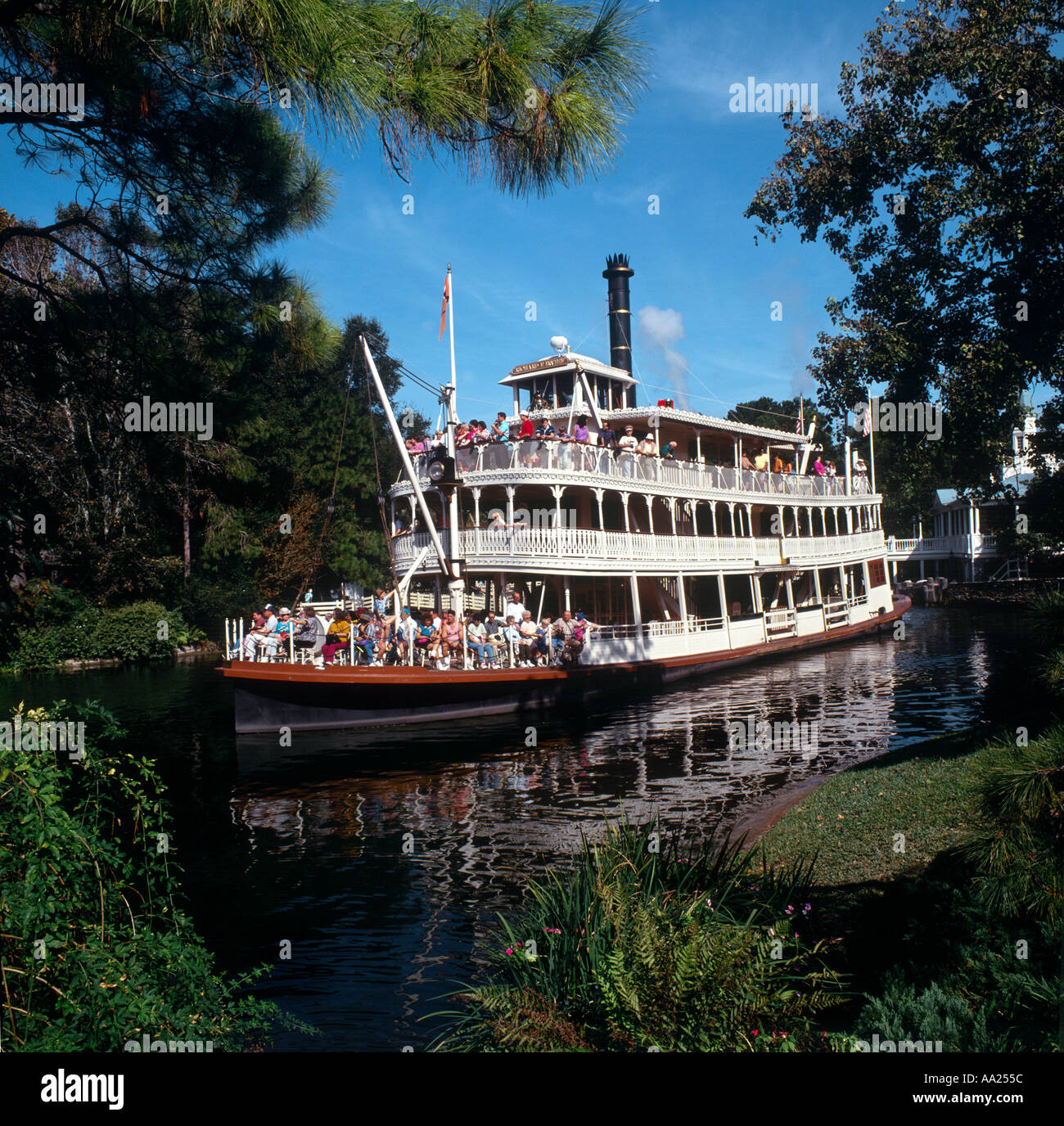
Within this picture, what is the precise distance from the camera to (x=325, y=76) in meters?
6.01

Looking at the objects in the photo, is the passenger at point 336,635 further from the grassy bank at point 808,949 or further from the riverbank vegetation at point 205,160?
the grassy bank at point 808,949

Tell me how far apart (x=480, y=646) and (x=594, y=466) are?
234 inches

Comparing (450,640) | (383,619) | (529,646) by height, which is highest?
(383,619)

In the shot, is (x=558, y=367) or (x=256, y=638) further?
(x=558, y=367)

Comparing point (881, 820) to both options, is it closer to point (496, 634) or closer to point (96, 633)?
point (496, 634)

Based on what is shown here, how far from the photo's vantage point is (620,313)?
32.9 m

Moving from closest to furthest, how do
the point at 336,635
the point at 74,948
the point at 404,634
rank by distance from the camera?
the point at 74,948
the point at 404,634
the point at 336,635

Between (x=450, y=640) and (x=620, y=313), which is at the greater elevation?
(x=620, y=313)

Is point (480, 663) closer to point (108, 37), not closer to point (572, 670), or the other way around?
point (572, 670)

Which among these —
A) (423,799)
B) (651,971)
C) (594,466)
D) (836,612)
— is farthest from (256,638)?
(836,612)

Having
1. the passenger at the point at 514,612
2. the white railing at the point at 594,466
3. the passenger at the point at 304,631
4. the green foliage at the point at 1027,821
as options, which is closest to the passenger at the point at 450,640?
the passenger at the point at 514,612

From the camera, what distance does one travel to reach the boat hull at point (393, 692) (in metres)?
17.7

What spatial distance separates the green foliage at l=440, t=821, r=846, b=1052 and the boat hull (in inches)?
483
